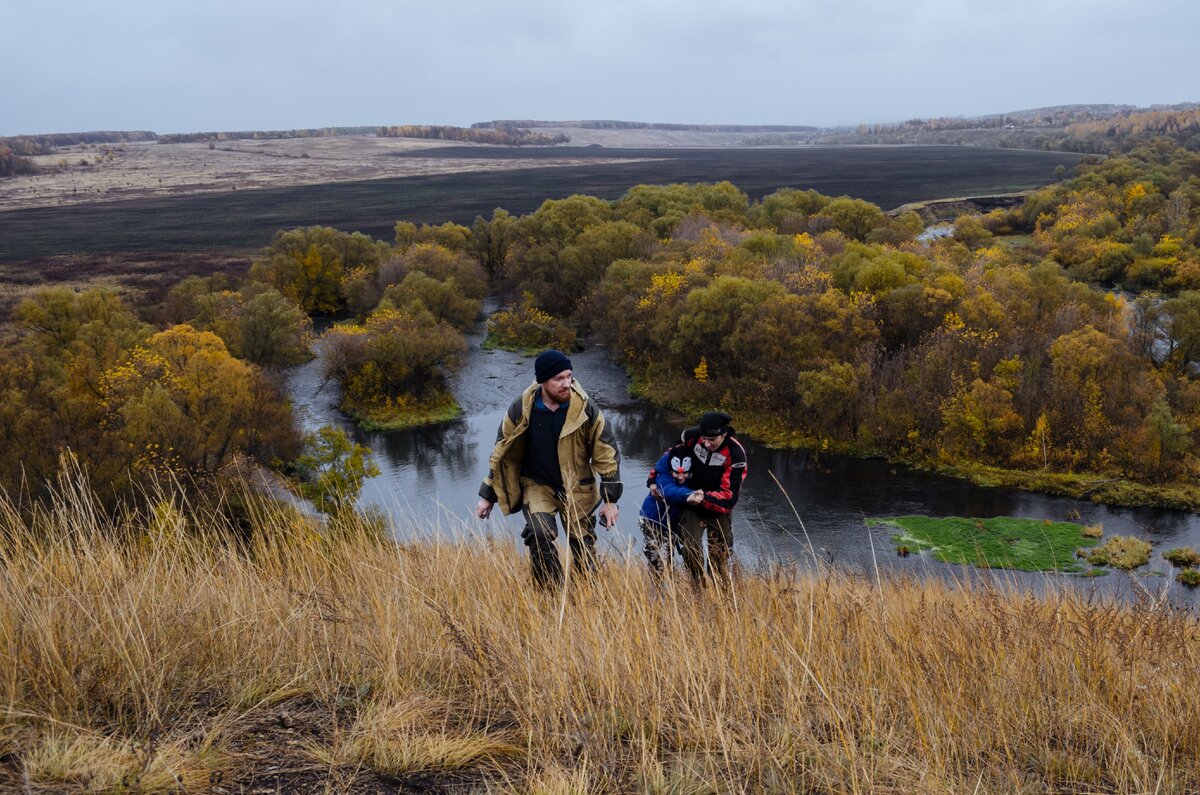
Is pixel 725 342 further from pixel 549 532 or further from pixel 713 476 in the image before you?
pixel 549 532

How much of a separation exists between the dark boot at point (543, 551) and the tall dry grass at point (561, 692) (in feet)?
3.42

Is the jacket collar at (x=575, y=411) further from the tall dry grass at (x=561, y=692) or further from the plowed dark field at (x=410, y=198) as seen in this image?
the plowed dark field at (x=410, y=198)

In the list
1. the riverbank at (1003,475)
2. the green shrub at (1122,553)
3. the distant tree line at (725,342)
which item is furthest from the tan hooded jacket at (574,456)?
the riverbank at (1003,475)

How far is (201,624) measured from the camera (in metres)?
4.45

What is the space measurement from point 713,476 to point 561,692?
3998 mm

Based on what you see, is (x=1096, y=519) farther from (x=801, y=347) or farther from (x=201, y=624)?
(x=201, y=624)

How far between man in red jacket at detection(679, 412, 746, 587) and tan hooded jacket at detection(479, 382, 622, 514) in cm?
120

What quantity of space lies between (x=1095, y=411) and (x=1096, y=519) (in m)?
6.52

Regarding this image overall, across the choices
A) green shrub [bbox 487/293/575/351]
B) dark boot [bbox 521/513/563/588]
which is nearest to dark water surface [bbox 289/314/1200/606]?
green shrub [bbox 487/293/575/351]

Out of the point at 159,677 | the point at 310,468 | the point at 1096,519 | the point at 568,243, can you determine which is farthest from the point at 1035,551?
the point at 568,243

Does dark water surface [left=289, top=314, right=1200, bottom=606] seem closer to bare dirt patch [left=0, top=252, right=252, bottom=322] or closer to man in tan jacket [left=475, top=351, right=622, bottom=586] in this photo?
man in tan jacket [left=475, top=351, right=622, bottom=586]

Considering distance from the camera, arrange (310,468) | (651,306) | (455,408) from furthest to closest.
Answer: (651,306) → (455,408) → (310,468)

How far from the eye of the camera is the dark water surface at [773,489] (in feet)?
81.0

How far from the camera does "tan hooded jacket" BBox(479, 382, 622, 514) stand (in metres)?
6.26
